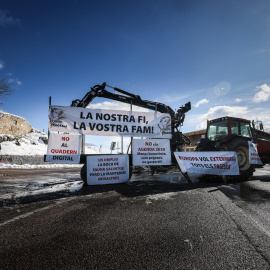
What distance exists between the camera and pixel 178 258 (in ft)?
4.93

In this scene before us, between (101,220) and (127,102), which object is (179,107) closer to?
(127,102)

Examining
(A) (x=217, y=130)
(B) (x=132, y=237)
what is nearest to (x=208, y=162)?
(A) (x=217, y=130)

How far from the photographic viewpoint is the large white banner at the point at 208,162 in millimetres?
5727

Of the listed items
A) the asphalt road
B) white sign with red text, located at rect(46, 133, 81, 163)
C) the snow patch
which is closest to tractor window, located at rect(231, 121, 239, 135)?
the asphalt road

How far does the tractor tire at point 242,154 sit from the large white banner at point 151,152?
2510mm

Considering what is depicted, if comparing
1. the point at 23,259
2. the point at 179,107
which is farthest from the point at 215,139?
the point at 23,259

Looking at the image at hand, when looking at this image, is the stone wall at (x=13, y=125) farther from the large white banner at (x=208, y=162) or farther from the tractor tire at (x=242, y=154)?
the tractor tire at (x=242, y=154)

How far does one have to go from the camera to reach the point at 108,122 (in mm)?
5766

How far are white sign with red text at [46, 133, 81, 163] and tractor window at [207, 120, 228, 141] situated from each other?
647 centimetres

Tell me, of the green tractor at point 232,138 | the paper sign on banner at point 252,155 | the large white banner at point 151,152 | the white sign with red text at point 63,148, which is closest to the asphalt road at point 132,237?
the white sign with red text at point 63,148

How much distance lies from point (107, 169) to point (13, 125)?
2696cm

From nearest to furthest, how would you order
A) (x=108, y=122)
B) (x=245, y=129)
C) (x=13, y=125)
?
1. (x=108, y=122)
2. (x=245, y=129)
3. (x=13, y=125)

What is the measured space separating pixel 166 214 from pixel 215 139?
6304 mm

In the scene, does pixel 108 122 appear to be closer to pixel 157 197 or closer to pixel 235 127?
pixel 157 197
